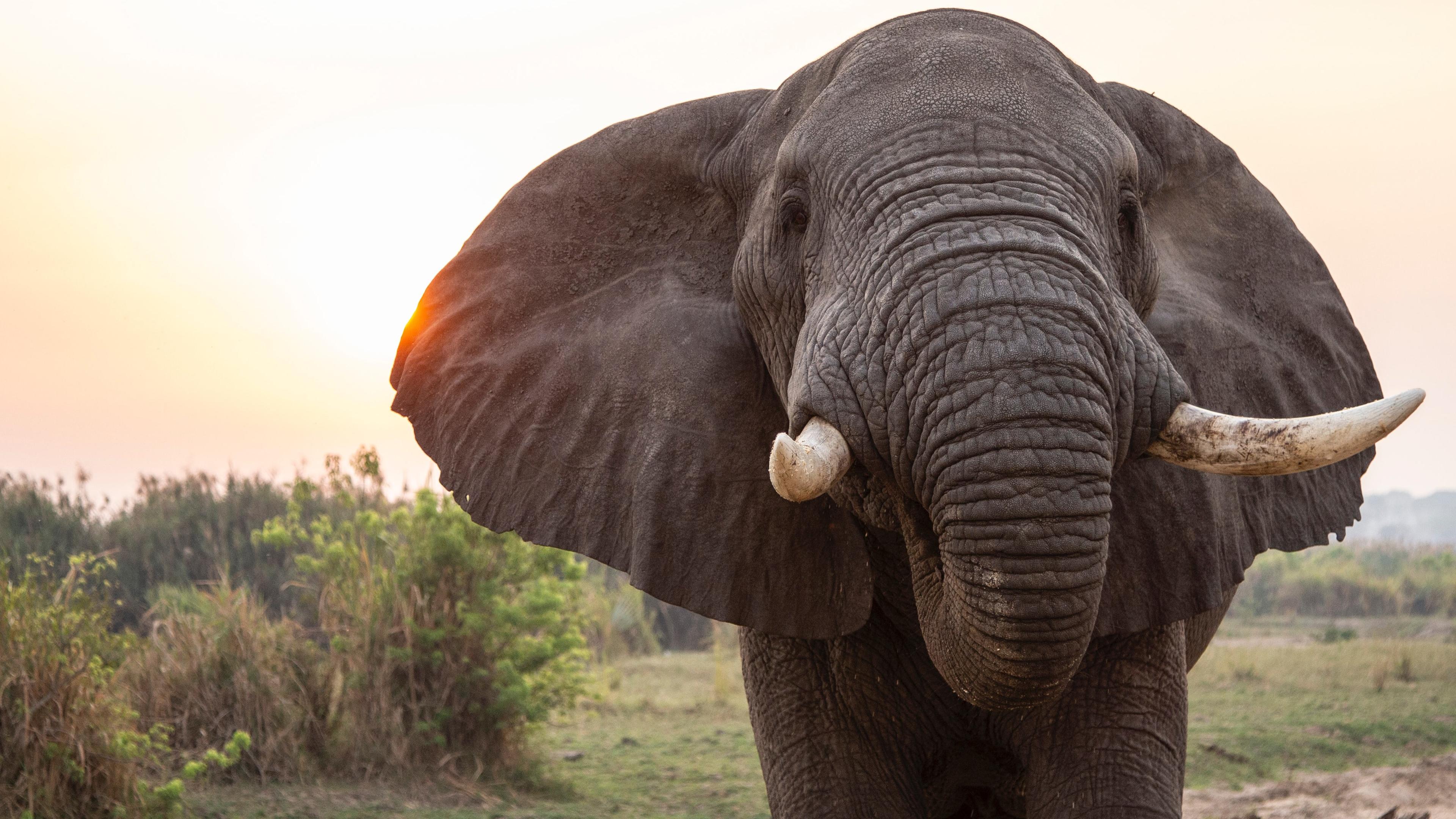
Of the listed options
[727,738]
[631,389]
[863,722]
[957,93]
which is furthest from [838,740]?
[727,738]

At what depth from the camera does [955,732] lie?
4441mm

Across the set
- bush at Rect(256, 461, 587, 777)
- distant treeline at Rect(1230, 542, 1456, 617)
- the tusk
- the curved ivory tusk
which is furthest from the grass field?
distant treeline at Rect(1230, 542, 1456, 617)

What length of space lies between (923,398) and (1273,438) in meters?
0.75

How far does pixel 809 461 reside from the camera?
3.10 m

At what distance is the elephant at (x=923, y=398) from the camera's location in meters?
3.12

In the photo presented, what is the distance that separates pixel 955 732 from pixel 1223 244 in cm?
170

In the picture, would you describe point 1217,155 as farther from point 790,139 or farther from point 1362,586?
point 1362,586

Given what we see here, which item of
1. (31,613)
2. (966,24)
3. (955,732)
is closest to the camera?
(966,24)

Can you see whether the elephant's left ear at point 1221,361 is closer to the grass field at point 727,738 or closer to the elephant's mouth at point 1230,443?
the elephant's mouth at point 1230,443

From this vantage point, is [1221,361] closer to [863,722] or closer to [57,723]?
[863,722]

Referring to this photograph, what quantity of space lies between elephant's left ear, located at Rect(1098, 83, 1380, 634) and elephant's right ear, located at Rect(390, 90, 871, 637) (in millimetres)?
784

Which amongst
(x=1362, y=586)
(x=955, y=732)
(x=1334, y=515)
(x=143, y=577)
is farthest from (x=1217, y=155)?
(x=1362, y=586)

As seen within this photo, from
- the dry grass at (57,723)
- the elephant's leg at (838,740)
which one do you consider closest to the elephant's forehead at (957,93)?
the elephant's leg at (838,740)

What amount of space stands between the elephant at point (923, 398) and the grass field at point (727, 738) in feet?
14.9
